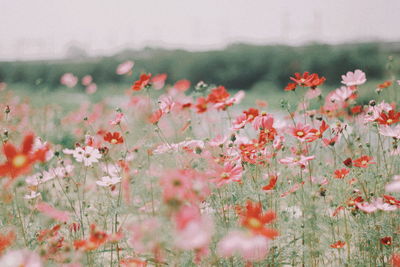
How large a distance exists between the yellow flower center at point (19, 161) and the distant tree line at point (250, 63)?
38.8 feet

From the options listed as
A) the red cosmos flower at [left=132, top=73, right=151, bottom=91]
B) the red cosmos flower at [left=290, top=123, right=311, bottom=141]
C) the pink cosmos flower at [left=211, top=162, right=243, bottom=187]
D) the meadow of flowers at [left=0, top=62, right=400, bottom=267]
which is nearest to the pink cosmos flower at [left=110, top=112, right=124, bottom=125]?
the meadow of flowers at [left=0, top=62, right=400, bottom=267]

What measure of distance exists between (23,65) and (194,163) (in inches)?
1008

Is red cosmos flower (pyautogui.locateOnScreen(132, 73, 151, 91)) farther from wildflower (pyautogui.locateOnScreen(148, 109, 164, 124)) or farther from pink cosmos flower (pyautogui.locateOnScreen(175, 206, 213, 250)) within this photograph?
pink cosmos flower (pyautogui.locateOnScreen(175, 206, 213, 250))

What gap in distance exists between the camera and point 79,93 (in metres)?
16.8

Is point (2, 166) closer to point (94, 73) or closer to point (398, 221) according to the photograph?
point (398, 221)

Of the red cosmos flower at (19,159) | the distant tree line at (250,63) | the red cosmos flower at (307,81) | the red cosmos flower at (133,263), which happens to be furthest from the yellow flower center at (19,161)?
the distant tree line at (250,63)

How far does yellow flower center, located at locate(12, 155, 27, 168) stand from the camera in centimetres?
107

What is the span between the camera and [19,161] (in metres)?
1.07

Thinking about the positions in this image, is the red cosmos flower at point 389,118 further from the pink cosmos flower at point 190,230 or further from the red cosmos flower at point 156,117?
the pink cosmos flower at point 190,230

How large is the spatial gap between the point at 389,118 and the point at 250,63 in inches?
603

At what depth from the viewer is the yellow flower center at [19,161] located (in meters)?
1.07

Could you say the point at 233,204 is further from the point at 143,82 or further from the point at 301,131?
the point at 143,82

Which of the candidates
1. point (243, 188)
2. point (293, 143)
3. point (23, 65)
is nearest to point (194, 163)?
point (243, 188)

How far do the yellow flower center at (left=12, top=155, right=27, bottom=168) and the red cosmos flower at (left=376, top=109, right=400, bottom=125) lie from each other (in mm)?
1269
